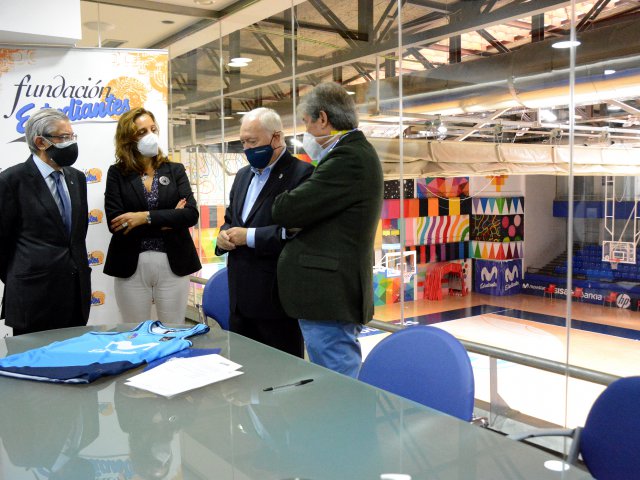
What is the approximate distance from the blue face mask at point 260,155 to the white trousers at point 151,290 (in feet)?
2.69

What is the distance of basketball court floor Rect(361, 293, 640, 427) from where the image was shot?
2654 millimetres

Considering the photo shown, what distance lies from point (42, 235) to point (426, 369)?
71.8 inches

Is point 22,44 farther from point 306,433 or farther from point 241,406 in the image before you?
point 306,433

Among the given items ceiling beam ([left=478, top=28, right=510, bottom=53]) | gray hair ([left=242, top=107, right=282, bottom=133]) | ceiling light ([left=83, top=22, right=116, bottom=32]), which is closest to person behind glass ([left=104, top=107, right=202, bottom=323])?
gray hair ([left=242, top=107, right=282, bottom=133])

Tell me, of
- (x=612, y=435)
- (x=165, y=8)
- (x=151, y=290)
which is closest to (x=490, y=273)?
(x=151, y=290)

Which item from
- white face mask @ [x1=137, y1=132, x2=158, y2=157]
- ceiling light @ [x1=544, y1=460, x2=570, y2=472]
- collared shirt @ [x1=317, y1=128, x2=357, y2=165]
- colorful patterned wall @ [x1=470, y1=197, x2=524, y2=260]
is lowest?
ceiling light @ [x1=544, y1=460, x2=570, y2=472]

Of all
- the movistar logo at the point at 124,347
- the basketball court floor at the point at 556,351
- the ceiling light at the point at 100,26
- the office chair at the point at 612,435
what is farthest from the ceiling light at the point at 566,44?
the ceiling light at the point at 100,26

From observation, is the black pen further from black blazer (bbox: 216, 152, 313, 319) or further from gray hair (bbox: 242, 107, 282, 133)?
gray hair (bbox: 242, 107, 282, 133)

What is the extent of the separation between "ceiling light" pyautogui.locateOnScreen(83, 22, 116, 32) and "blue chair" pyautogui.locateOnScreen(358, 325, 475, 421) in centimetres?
433

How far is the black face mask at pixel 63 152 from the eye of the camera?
2.71 m

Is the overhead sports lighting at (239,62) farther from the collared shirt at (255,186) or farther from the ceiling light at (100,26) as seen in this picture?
the collared shirt at (255,186)

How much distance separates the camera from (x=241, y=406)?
4.94ft

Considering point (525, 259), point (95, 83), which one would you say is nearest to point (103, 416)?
point (525, 259)

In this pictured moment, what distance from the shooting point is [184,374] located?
1.74m
